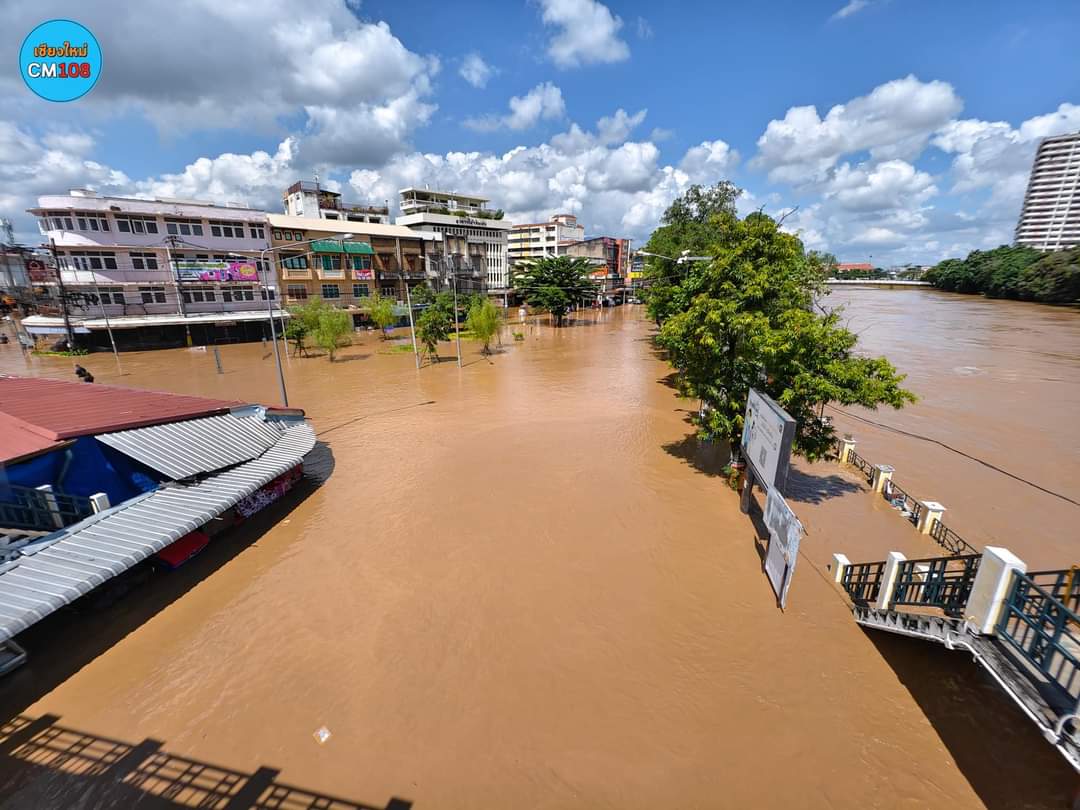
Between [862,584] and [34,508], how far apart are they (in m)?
17.3

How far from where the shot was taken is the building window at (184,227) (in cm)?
3934

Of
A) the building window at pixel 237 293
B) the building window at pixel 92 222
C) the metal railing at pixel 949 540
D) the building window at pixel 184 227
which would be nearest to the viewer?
the metal railing at pixel 949 540

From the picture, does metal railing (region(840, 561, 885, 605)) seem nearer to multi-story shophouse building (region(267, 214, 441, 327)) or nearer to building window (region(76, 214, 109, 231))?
multi-story shophouse building (region(267, 214, 441, 327))

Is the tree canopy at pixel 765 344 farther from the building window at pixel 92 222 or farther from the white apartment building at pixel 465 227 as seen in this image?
the white apartment building at pixel 465 227

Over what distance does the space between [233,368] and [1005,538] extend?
4285cm

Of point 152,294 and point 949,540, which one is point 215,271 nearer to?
point 152,294

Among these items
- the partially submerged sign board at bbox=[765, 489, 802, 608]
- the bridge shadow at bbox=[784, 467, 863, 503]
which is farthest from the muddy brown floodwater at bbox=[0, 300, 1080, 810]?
the partially submerged sign board at bbox=[765, 489, 802, 608]

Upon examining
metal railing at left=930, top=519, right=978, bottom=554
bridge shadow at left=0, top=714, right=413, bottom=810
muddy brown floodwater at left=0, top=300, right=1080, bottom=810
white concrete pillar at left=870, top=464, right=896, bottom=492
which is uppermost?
white concrete pillar at left=870, top=464, right=896, bottom=492

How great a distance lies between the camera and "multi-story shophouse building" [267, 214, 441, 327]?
152 feet

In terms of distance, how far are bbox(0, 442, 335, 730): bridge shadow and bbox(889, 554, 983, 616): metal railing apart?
44.7ft

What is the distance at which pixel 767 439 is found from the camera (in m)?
10.7

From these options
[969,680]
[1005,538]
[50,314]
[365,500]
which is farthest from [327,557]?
[50,314]

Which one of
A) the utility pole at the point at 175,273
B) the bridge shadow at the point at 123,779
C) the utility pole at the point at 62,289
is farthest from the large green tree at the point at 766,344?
the utility pole at the point at 62,289

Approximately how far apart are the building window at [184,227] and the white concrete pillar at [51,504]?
132ft
